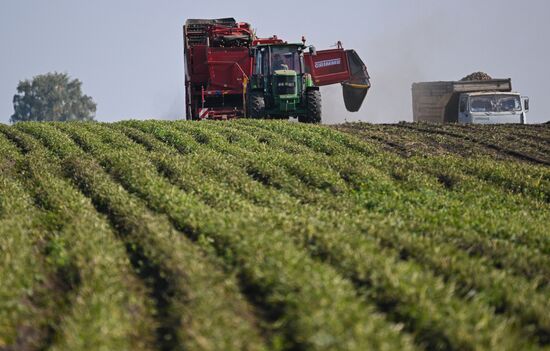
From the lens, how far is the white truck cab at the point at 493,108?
124 ft

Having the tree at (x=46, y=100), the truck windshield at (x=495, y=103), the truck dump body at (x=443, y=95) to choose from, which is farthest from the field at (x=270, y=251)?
the tree at (x=46, y=100)

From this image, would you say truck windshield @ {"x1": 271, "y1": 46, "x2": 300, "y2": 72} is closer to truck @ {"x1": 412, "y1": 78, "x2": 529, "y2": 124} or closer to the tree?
truck @ {"x1": 412, "y1": 78, "x2": 529, "y2": 124}

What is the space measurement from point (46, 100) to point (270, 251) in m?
145

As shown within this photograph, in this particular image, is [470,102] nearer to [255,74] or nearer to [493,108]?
[493,108]

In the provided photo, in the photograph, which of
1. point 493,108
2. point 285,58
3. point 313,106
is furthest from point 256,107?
point 493,108

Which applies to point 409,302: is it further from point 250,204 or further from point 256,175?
point 256,175

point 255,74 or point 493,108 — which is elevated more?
point 255,74

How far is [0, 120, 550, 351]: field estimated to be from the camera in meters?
7.88

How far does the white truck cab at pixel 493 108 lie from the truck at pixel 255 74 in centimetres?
464

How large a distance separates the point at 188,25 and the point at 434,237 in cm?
2992

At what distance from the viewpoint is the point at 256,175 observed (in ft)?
59.7

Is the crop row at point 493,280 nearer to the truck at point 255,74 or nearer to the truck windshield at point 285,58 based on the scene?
the truck at point 255,74

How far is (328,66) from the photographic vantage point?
39844 millimetres

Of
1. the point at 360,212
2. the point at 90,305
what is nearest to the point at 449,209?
the point at 360,212
